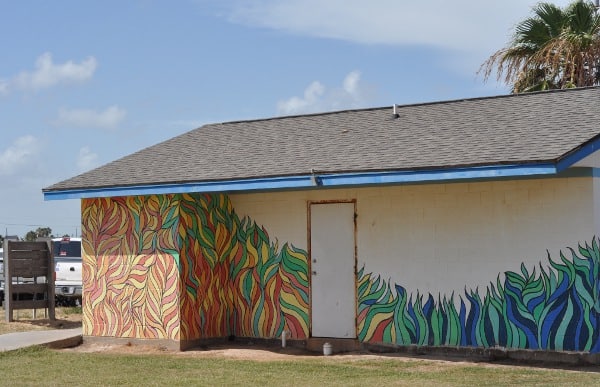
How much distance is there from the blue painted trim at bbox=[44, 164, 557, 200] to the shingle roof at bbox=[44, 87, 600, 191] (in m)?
0.08

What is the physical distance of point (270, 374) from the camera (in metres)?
Result: 14.0

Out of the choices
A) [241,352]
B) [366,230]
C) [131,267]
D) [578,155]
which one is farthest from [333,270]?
[578,155]

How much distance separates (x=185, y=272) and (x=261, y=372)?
3.40m

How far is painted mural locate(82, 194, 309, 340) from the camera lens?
55.9 feet

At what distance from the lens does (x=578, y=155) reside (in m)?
13.5

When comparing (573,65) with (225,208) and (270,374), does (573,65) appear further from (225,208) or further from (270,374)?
(270,374)

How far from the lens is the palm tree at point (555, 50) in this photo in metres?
22.8

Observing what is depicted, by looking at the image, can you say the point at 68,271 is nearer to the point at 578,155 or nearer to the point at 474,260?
the point at 474,260

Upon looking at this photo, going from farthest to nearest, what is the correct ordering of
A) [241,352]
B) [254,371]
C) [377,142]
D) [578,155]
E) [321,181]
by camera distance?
[241,352] → [377,142] → [321,181] → [254,371] → [578,155]

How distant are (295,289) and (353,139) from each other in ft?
9.04

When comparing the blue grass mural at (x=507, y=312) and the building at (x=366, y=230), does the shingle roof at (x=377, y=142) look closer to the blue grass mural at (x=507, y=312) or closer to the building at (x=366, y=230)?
the building at (x=366, y=230)

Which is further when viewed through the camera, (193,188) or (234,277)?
(234,277)

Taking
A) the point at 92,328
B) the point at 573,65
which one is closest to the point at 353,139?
the point at 92,328

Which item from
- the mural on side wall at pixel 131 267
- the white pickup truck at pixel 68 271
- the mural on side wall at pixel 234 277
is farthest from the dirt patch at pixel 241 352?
the white pickup truck at pixel 68 271
